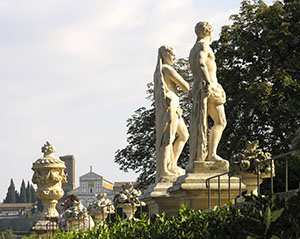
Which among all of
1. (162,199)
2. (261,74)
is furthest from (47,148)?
(261,74)

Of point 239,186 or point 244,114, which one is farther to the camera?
point 244,114

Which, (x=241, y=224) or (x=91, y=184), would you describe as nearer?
(x=241, y=224)

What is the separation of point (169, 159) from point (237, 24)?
646 inches

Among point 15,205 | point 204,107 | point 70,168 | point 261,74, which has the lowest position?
point 15,205

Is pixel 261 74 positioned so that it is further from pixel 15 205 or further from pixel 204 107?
pixel 15 205

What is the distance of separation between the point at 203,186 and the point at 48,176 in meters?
9.44

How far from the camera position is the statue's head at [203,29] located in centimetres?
1213

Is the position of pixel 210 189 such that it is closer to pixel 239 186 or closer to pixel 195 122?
pixel 239 186

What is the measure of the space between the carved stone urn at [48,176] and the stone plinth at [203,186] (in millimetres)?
8848

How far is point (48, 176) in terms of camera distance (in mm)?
20031

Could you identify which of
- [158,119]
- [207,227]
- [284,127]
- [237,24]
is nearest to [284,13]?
[237,24]

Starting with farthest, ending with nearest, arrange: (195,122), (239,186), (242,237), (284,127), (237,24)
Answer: (237,24) → (284,127) → (195,122) → (239,186) → (242,237)

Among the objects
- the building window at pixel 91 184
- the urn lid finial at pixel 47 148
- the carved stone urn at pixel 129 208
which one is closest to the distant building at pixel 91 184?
the building window at pixel 91 184

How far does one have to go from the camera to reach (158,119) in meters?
14.5
